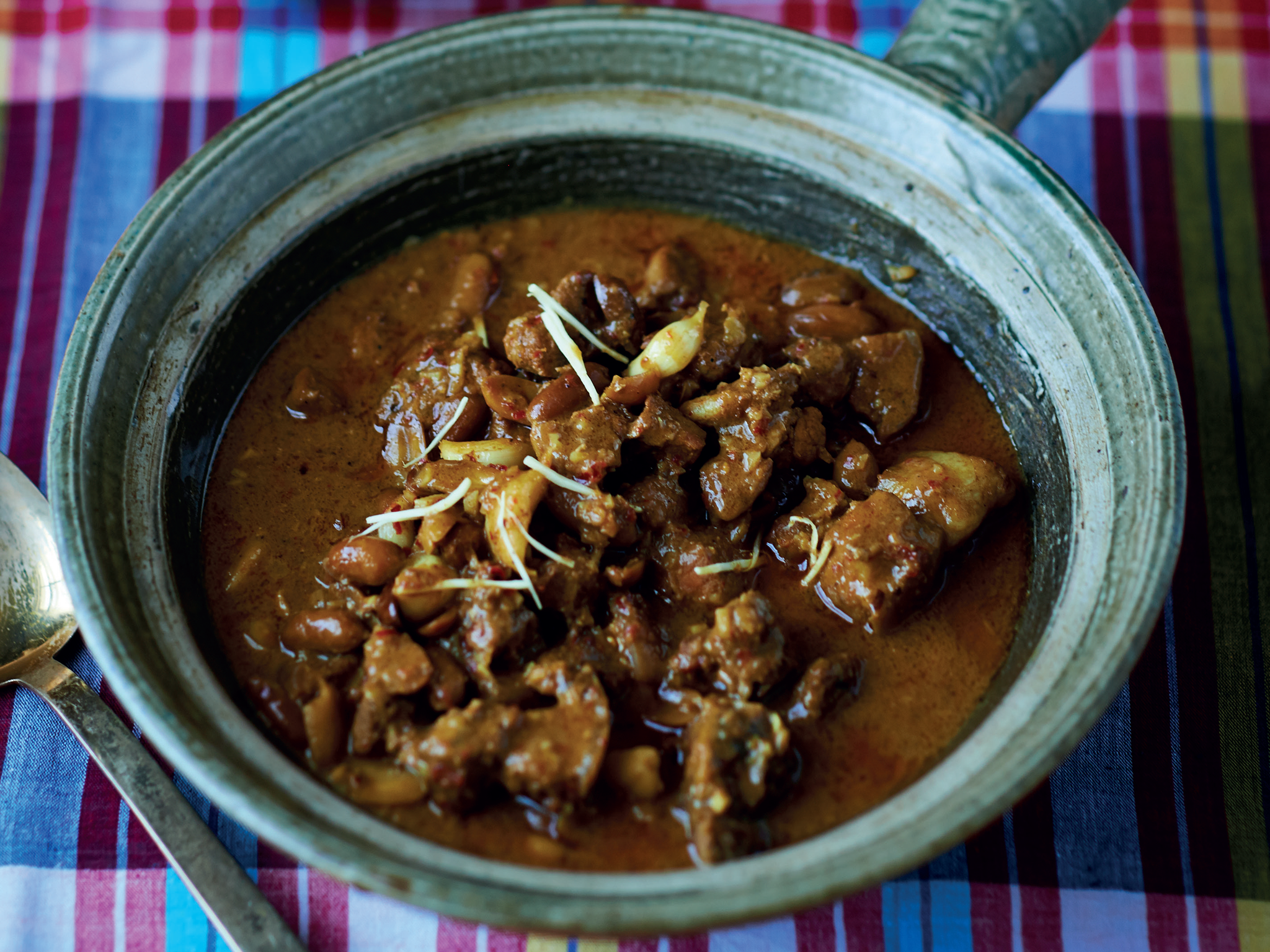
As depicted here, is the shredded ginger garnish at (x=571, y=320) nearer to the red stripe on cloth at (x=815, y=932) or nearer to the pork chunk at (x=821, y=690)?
the pork chunk at (x=821, y=690)

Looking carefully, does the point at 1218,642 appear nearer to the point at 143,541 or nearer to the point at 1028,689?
the point at 1028,689

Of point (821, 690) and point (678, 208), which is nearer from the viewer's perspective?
point (821, 690)

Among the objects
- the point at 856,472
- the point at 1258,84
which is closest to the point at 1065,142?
the point at 1258,84

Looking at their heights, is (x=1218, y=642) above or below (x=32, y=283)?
below

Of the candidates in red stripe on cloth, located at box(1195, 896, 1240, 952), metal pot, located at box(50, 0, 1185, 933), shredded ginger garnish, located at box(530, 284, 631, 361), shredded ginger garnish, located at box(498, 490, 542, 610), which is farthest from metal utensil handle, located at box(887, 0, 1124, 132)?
red stripe on cloth, located at box(1195, 896, 1240, 952)

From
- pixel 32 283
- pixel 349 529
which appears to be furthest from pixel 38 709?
pixel 32 283

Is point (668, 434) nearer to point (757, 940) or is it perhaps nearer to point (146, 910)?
point (757, 940)
